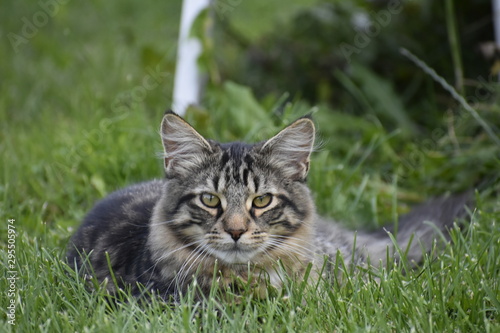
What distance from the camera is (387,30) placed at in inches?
221

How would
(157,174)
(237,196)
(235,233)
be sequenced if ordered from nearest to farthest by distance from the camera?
(235,233)
(237,196)
(157,174)

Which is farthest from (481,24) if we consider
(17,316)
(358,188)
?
(17,316)

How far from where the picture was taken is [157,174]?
14.8 ft

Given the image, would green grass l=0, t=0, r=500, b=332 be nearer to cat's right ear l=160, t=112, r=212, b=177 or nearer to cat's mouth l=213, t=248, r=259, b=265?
cat's mouth l=213, t=248, r=259, b=265

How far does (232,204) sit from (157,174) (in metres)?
1.61

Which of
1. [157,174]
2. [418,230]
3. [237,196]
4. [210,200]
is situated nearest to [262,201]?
[237,196]

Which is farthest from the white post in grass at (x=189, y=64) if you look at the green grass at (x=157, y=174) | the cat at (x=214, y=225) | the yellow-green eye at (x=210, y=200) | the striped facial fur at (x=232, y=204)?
the yellow-green eye at (x=210, y=200)

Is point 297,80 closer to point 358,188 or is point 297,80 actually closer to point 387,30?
point 387,30

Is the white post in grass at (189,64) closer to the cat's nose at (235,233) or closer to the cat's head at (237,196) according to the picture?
the cat's head at (237,196)

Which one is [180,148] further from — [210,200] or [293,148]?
[293,148]

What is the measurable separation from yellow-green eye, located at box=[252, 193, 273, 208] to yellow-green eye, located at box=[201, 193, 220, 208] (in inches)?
6.7

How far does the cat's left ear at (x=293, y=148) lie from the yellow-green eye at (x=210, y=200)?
1.14ft

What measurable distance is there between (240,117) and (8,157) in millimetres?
1672

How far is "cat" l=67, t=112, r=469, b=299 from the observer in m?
3.00
